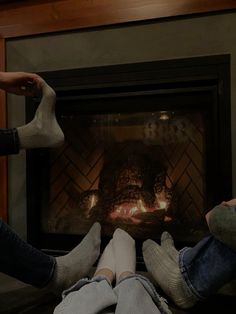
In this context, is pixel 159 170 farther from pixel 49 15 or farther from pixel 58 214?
pixel 49 15

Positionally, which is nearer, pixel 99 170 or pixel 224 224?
pixel 224 224

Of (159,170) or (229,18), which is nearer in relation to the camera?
(229,18)

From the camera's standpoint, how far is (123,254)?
4.51 ft

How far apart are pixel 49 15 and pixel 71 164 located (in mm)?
609

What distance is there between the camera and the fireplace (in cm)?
152

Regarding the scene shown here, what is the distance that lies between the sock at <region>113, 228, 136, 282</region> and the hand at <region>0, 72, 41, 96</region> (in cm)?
60

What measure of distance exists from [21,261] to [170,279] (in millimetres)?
415

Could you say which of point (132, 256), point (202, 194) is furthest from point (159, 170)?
point (132, 256)

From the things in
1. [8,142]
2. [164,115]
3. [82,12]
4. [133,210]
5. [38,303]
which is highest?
[82,12]

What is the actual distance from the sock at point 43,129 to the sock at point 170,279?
1.67 ft

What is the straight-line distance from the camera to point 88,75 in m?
1.63

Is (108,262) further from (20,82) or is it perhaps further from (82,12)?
(82,12)

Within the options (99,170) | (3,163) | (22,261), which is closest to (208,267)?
(22,261)

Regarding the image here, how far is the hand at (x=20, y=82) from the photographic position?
4.57 feet
